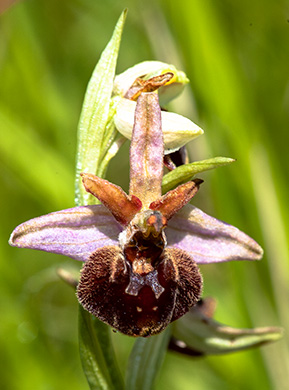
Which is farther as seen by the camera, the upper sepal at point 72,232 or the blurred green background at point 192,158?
the blurred green background at point 192,158

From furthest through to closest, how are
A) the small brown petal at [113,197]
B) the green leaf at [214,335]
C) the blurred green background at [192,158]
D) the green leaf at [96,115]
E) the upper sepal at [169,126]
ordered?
1. the blurred green background at [192,158]
2. the green leaf at [214,335]
3. the green leaf at [96,115]
4. the upper sepal at [169,126]
5. the small brown petal at [113,197]

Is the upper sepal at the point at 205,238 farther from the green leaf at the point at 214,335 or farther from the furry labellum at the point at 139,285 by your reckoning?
the green leaf at the point at 214,335

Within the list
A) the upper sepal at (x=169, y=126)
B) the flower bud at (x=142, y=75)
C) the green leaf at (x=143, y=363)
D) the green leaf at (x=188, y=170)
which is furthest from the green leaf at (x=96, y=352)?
the flower bud at (x=142, y=75)

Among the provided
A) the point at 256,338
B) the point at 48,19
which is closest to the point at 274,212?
the point at 256,338

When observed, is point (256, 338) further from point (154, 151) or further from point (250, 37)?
point (250, 37)

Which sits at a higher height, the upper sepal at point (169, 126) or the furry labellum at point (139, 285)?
the upper sepal at point (169, 126)

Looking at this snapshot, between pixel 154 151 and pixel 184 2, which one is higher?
pixel 184 2
